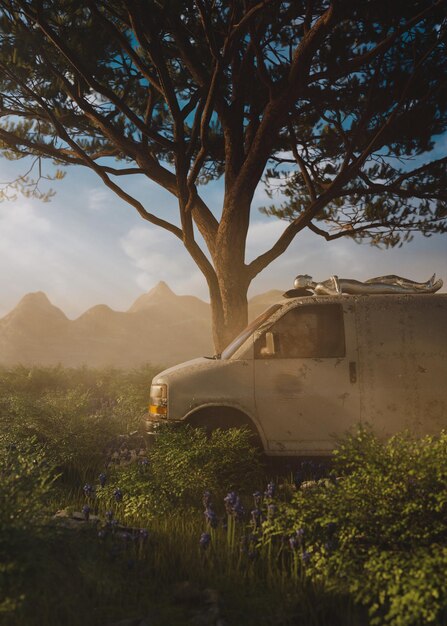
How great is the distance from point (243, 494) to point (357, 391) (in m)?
1.70

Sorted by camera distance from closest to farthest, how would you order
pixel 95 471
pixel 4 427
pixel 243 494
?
pixel 243 494
pixel 95 471
pixel 4 427

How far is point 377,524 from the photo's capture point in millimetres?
3260

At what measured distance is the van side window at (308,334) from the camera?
5887mm

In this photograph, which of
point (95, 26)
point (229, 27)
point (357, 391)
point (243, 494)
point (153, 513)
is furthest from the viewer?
point (95, 26)

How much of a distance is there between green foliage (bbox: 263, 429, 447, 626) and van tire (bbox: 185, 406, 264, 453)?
2102 mm

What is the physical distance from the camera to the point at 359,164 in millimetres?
10766

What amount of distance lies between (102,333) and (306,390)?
7849cm

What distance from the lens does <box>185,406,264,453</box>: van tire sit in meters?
5.81

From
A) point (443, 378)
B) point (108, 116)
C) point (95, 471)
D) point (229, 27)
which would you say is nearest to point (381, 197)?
point (229, 27)

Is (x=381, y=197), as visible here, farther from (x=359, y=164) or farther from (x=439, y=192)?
(x=359, y=164)

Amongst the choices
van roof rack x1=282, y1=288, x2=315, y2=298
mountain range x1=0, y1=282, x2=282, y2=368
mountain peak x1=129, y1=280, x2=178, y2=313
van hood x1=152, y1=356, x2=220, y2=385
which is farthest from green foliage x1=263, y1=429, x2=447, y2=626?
mountain peak x1=129, y1=280, x2=178, y2=313

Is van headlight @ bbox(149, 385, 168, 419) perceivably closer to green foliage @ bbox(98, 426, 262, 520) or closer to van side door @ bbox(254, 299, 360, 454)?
green foliage @ bbox(98, 426, 262, 520)

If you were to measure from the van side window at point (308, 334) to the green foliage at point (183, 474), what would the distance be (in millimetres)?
1156

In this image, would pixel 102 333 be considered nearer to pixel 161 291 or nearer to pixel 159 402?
pixel 161 291
